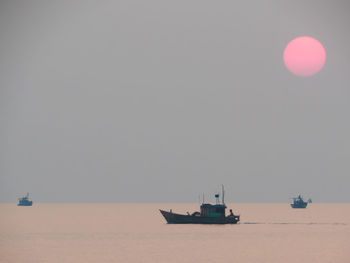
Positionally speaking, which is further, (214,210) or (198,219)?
(198,219)

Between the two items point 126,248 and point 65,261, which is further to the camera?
point 126,248

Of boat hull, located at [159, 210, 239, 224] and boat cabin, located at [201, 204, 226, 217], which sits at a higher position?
boat cabin, located at [201, 204, 226, 217]

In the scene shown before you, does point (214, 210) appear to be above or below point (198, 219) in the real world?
above

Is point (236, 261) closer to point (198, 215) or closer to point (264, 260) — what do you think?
point (264, 260)

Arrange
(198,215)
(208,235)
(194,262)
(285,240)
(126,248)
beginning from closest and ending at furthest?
(194,262)
(126,248)
(285,240)
(208,235)
(198,215)

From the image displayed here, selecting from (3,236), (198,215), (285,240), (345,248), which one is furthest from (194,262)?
(198,215)

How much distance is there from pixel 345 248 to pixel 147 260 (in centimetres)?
3355

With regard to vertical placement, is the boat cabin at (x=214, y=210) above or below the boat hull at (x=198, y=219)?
above

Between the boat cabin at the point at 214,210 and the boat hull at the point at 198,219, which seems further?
the boat hull at the point at 198,219

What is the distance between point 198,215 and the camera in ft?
519

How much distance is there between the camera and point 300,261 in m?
88.4

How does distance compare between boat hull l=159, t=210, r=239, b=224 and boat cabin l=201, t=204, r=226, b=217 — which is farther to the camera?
boat hull l=159, t=210, r=239, b=224

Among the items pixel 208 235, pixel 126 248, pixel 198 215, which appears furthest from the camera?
pixel 198 215

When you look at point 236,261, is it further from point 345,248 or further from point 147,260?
point 345,248
